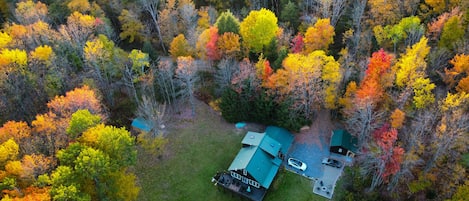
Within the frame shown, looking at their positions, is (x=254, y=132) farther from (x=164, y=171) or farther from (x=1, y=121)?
(x=1, y=121)

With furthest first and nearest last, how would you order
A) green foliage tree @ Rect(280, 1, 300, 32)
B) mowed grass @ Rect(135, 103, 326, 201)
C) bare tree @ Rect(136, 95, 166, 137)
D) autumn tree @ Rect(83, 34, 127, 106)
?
green foliage tree @ Rect(280, 1, 300, 32) → autumn tree @ Rect(83, 34, 127, 106) → bare tree @ Rect(136, 95, 166, 137) → mowed grass @ Rect(135, 103, 326, 201)

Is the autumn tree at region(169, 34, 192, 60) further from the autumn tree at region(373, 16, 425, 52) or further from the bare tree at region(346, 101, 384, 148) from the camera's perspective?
the autumn tree at region(373, 16, 425, 52)

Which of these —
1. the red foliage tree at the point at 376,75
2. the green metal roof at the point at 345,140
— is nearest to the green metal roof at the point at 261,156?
the green metal roof at the point at 345,140

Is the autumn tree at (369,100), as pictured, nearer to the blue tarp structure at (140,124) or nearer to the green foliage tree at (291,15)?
the green foliage tree at (291,15)

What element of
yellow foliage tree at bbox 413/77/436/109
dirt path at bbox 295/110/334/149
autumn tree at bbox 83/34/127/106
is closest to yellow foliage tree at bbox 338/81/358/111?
dirt path at bbox 295/110/334/149

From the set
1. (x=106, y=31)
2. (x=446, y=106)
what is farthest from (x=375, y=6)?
(x=106, y=31)

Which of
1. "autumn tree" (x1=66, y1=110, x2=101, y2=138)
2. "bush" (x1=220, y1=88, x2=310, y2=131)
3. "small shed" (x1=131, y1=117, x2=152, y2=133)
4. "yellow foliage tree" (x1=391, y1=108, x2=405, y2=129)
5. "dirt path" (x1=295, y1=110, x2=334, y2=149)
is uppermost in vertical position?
"autumn tree" (x1=66, y1=110, x2=101, y2=138)

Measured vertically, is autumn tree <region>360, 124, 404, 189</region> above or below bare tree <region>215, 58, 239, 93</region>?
below
